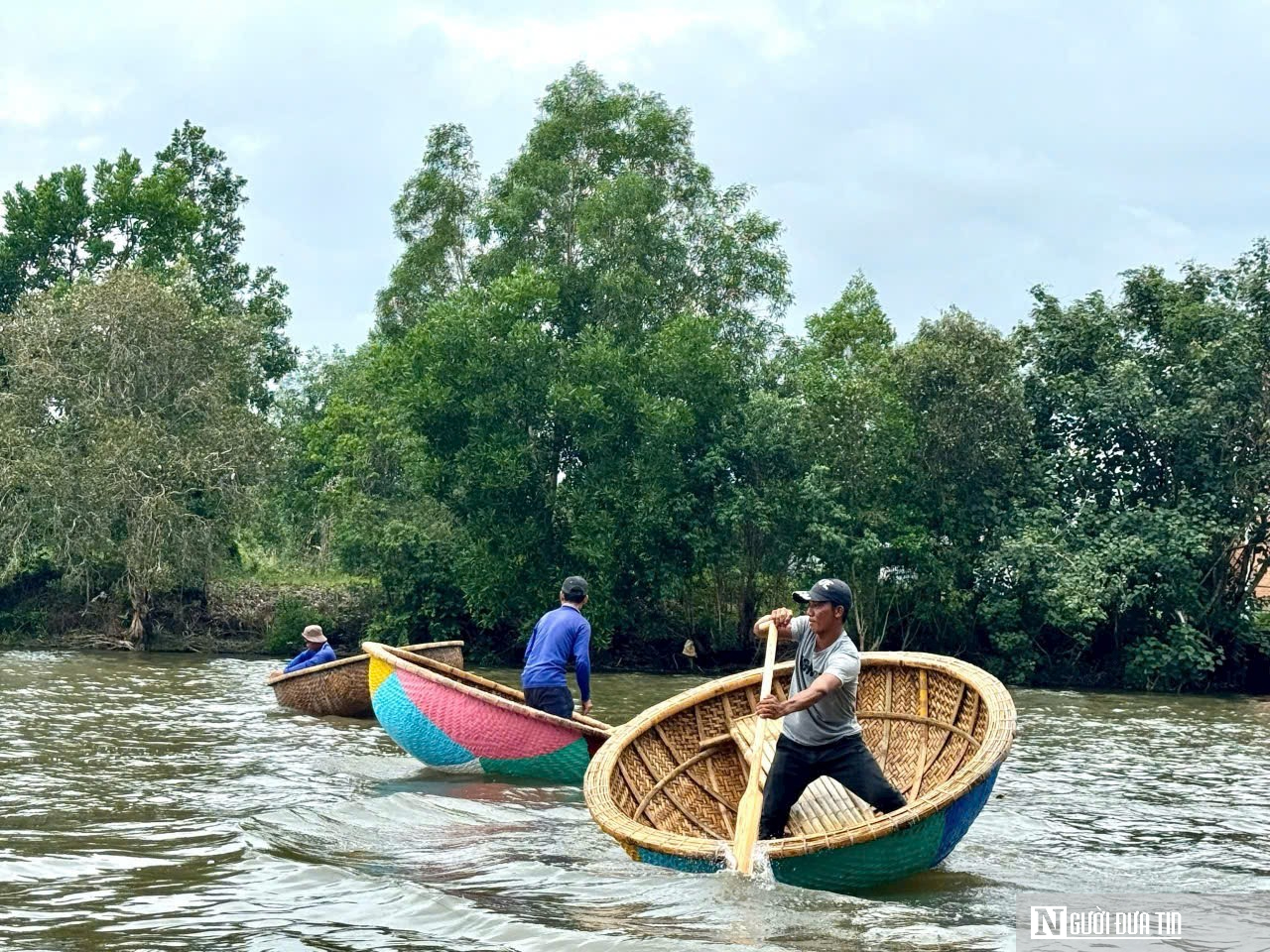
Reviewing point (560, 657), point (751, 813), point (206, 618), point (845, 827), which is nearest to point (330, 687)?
point (560, 657)

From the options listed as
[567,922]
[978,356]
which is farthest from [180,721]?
[978,356]

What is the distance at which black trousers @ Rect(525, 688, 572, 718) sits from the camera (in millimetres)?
11078

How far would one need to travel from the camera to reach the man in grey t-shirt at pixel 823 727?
7176 mm

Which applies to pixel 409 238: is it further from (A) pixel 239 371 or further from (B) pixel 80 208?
(B) pixel 80 208

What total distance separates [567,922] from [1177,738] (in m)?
12.2

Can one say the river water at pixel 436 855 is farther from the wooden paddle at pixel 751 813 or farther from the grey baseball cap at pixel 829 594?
the grey baseball cap at pixel 829 594

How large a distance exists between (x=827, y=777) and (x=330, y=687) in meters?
8.69

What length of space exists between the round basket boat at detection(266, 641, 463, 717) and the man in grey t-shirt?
27.9 feet

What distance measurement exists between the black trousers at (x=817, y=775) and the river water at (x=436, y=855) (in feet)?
1.69

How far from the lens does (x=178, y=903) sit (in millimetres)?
6535

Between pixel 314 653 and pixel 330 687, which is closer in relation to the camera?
pixel 330 687

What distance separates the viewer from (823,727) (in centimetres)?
732

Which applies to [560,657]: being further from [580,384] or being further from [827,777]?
[580,384]

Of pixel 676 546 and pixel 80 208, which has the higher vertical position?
pixel 80 208
